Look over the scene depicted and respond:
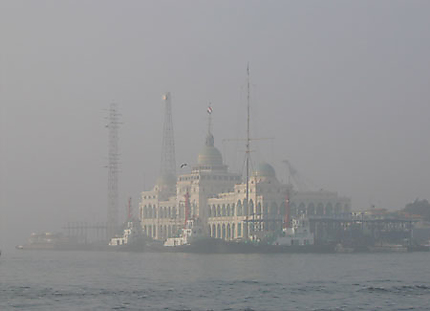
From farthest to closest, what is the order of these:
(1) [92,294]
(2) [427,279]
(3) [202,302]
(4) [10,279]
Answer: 1. (4) [10,279]
2. (2) [427,279]
3. (1) [92,294]
4. (3) [202,302]

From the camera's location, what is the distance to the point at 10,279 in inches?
4688

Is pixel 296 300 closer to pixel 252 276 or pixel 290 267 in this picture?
pixel 252 276

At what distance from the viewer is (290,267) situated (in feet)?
452

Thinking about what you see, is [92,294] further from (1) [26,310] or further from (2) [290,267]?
(2) [290,267]

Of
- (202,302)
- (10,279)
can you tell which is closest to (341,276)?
(202,302)

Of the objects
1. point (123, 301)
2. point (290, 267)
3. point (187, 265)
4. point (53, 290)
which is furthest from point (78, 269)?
point (123, 301)

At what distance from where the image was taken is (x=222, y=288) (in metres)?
98.7

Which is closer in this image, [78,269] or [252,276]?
[252,276]

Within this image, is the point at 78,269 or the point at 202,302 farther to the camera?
the point at 78,269

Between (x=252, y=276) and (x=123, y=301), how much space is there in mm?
33314

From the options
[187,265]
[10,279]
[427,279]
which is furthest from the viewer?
[187,265]

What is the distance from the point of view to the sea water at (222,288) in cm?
8406

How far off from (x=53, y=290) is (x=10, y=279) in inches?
895

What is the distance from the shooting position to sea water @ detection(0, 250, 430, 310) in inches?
3310
